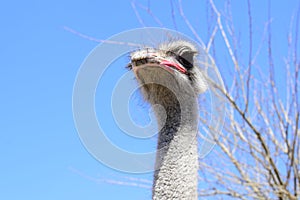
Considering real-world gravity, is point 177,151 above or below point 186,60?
below

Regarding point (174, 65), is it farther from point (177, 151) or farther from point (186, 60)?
point (177, 151)

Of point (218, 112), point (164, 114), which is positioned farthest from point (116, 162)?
point (218, 112)

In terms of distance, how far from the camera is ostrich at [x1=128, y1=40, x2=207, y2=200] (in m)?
4.91

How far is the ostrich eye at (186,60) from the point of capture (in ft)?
17.5

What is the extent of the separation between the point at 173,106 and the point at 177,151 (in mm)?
389

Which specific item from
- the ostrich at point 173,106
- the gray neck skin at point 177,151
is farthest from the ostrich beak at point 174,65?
the gray neck skin at point 177,151

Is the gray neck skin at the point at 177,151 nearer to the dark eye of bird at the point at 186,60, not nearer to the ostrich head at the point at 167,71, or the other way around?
the ostrich head at the point at 167,71

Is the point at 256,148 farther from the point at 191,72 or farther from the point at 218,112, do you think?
the point at 191,72

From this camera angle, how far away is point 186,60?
537 cm

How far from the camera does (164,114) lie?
17.4 ft

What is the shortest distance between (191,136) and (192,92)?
1.24ft

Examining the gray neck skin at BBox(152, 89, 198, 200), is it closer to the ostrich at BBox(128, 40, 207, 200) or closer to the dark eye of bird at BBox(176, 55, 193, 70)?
the ostrich at BBox(128, 40, 207, 200)

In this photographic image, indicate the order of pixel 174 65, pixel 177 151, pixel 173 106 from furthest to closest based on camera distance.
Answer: pixel 173 106, pixel 174 65, pixel 177 151

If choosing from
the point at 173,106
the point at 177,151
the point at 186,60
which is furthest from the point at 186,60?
the point at 177,151
